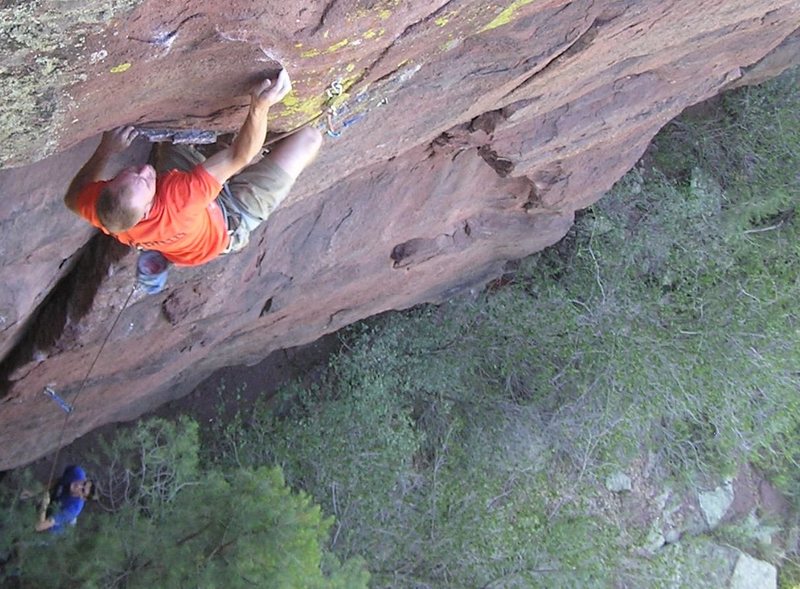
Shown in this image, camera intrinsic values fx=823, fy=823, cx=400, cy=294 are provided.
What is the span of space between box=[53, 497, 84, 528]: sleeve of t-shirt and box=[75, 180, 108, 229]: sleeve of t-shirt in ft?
12.8

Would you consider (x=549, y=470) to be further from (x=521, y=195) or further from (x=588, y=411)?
(x=521, y=195)

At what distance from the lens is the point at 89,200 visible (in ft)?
10.7

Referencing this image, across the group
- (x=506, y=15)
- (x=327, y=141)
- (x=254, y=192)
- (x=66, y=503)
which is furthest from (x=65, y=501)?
(x=506, y=15)

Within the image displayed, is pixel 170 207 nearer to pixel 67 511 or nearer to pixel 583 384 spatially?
pixel 67 511

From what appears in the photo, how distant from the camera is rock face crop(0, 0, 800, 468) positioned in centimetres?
270

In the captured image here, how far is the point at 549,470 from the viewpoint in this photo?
8.95 metres

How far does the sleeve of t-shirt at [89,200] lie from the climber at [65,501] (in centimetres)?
369

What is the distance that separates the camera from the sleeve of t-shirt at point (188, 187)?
3383mm

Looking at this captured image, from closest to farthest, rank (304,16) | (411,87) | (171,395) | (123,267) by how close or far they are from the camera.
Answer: (304,16), (411,87), (123,267), (171,395)

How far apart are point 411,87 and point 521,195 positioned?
122 inches

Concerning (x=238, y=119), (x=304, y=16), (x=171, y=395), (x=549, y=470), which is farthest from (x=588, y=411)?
(x=304, y=16)

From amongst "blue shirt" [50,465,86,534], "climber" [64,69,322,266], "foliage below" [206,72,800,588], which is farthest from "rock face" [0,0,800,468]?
"foliage below" [206,72,800,588]

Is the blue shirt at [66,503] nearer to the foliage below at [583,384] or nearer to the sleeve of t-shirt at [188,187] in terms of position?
the foliage below at [583,384]

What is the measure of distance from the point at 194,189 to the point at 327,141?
3.37 feet
